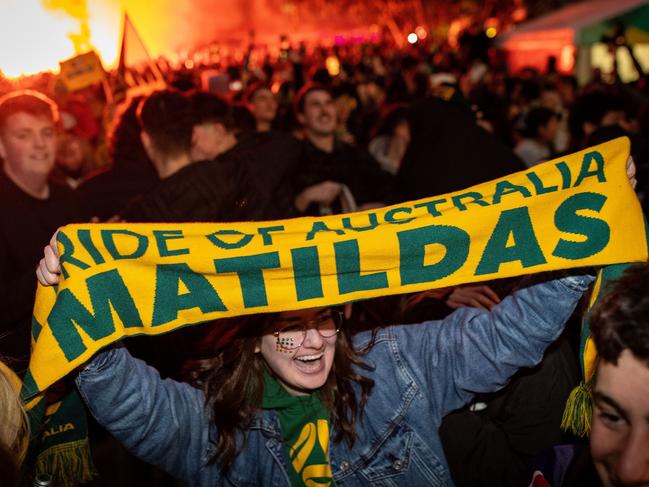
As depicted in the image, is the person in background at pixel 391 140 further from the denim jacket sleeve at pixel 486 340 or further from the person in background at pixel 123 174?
the denim jacket sleeve at pixel 486 340

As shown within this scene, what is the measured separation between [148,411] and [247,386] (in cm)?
36

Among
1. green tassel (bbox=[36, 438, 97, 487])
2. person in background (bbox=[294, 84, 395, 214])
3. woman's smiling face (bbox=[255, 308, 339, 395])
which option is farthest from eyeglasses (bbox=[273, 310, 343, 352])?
person in background (bbox=[294, 84, 395, 214])

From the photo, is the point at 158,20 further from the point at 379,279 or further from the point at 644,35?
the point at 379,279

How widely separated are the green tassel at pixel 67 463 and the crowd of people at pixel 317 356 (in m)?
0.31

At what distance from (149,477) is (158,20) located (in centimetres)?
2581

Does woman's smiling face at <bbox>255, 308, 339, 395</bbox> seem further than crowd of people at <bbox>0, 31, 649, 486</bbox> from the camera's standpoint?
Yes

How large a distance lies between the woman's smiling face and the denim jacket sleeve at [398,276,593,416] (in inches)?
10.3

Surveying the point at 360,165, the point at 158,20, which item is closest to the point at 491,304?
the point at 360,165

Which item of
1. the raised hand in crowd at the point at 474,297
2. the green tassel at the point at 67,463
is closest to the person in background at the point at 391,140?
the raised hand in crowd at the point at 474,297

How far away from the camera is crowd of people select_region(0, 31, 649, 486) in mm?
1916

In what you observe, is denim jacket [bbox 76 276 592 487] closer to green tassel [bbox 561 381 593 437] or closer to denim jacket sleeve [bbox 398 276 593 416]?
denim jacket sleeve [bbox 398 276 593 416]

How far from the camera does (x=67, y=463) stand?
2.21m

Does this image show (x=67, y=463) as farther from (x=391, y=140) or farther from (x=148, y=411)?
(x=391, y=140)

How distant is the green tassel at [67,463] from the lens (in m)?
2.18
